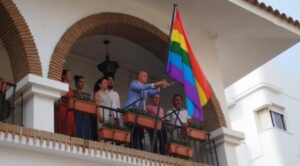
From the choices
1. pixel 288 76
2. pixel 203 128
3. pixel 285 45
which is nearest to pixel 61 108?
pixel 203 128

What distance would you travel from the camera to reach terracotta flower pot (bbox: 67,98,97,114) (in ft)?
27.2

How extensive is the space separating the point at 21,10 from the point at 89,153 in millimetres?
2266

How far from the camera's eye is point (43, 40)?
8.44 meters

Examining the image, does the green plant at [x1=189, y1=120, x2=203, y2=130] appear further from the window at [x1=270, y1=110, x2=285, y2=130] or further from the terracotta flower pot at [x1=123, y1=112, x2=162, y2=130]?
the window at [x1=270, y1=110, x2=285, y2=130]

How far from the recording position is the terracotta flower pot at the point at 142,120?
876cm

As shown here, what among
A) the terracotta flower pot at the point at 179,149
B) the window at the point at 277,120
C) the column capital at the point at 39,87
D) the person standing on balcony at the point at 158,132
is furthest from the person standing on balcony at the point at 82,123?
the window at the point at 277,120

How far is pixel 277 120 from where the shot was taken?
2053 cm

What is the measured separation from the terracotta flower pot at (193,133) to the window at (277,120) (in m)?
10.8

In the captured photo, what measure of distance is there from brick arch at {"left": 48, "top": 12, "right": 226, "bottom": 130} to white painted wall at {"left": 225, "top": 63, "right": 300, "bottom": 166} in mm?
9665

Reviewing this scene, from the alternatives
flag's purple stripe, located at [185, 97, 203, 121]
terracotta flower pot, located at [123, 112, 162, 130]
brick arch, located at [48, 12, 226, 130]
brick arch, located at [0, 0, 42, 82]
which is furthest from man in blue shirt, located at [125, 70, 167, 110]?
brick arch, located at [0, 0, 42, 82]

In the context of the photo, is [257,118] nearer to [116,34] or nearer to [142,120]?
[116,34]

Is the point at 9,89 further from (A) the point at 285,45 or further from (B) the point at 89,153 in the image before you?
(A) the point at 285,45

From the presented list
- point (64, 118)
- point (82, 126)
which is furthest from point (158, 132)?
point (64, 118)

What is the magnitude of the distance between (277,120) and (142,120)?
12.5 metres
